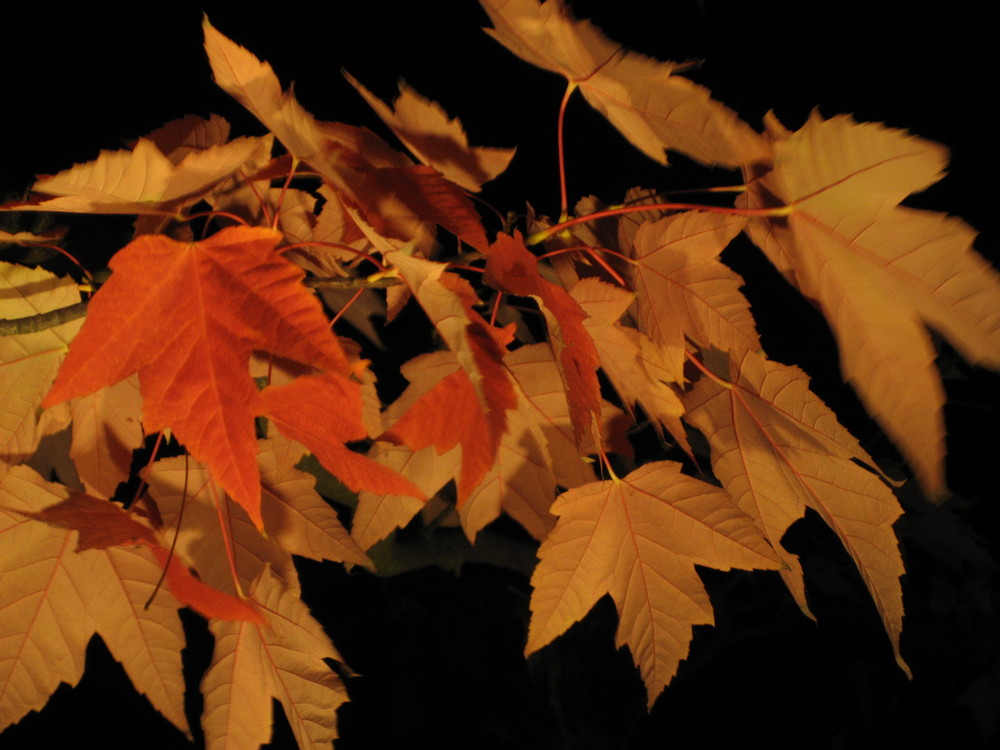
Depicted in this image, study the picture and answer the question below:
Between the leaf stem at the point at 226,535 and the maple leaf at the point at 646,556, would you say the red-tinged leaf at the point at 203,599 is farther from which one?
the maple leaf at the point at 646,556

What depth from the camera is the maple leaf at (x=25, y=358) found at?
37cm

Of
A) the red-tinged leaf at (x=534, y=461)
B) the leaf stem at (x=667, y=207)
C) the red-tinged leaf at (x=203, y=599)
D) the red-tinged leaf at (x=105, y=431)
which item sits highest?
the red-tinged leaf at (x=105, y=431)

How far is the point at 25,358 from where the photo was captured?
37cm

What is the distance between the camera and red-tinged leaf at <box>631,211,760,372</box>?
0.31 m

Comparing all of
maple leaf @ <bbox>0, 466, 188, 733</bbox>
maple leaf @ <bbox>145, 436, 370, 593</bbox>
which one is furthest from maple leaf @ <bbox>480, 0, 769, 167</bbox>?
maple leaf @ <bbox>0, 466, 188, 733</bbox>

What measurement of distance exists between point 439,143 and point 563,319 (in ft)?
0.43

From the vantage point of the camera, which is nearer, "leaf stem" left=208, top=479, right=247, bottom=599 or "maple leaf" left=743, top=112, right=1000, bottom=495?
"maple leaf" left=743, top=112, right=1000, bottom=495

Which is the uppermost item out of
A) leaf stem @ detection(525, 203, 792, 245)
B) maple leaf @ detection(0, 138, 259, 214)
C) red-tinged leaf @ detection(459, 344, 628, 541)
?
maple leaf @ detection(0, 138, 259, 214)

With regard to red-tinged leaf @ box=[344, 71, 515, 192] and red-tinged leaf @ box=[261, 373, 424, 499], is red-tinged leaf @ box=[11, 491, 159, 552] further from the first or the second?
red-tinged leaf @ box=[344, 71, 515, 192]

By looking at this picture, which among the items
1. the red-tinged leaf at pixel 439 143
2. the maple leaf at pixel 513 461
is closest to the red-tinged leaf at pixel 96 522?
the maple leaf at pixel 513 461

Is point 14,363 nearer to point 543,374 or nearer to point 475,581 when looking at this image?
point 543,374

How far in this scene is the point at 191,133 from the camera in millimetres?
401

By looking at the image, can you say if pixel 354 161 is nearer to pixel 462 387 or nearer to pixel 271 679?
pixel 462 387

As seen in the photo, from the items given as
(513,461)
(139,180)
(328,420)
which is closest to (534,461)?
(513,461)
